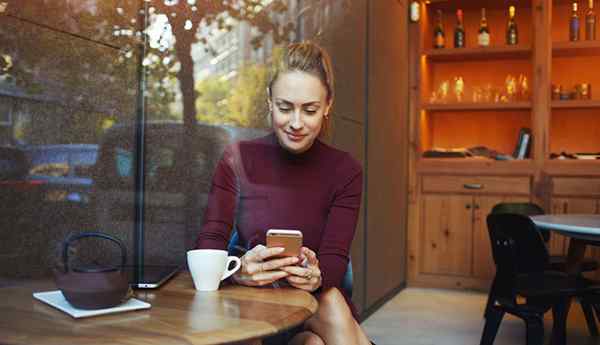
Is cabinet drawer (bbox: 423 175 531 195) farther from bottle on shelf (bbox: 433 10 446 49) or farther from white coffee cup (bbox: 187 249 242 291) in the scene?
white coffee cup (bbox: 187 249 242 291)

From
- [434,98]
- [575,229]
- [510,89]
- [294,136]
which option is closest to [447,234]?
[434,98]

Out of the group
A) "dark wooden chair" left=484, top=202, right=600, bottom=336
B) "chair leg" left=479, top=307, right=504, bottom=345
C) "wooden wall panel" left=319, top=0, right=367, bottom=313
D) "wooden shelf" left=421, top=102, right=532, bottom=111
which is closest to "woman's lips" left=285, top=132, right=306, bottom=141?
"wooden wall panel" left=319, top=0, right=367, bottom=313

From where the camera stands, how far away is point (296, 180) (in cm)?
175

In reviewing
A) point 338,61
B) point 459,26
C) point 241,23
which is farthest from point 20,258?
point 459,26

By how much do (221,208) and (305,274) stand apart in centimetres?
35

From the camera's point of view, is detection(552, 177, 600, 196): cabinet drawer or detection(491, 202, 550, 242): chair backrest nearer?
detection(491, 202, 550, 242): chair backrest

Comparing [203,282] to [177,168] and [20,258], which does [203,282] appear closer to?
[20,258]

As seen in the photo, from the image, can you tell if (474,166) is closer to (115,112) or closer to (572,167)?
(572,167)

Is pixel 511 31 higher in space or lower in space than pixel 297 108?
higher

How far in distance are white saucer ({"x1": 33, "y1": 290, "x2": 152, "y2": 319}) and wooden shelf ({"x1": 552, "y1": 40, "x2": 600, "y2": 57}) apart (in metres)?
4.52

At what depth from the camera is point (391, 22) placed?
4.66 meters

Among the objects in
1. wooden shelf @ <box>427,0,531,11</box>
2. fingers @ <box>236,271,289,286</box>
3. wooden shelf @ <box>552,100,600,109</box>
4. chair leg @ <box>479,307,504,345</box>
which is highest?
wooden shelf @ <box>427,0,531,11</box>

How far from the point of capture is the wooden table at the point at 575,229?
8.87 feet

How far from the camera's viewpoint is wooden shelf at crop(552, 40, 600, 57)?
4.83 meters
